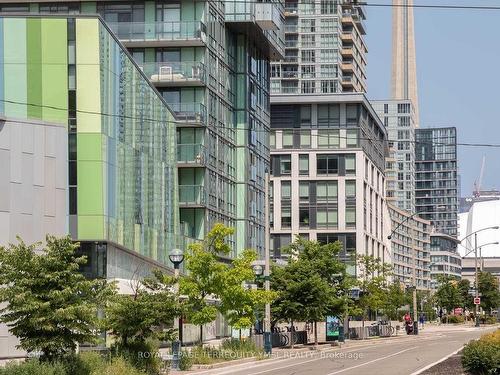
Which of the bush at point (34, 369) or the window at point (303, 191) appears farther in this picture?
the window at point (303, 191)

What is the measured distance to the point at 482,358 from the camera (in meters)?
30.6

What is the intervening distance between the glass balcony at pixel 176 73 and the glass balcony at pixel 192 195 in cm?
671

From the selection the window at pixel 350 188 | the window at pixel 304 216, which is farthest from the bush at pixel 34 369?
the window at pixel 304 216

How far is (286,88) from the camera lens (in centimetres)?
16825

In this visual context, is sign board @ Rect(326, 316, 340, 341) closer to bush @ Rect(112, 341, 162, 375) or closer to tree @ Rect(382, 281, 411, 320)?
tree @ Rect(382, 281, 411, 320)

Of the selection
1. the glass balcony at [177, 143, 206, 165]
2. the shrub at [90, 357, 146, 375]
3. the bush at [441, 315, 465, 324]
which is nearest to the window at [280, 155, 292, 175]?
the bush at [441, 315, 465, 324]

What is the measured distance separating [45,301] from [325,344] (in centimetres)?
3838

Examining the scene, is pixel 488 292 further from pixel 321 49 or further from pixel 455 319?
pixel 321 49

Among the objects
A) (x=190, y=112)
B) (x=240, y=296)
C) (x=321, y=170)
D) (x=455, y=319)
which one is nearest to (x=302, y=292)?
(x=240, y=296)

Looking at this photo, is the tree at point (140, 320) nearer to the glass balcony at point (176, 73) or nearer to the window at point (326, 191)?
the glass balcony at point (176, 73)

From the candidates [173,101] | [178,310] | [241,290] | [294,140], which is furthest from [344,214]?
[178,310]

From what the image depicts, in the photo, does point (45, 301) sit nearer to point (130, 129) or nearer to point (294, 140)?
point (130, 129)

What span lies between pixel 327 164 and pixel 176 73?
48651 millimetres

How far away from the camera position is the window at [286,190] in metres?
116
